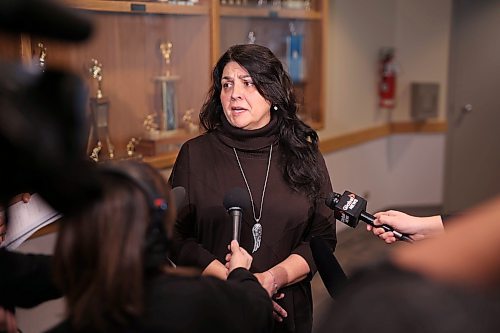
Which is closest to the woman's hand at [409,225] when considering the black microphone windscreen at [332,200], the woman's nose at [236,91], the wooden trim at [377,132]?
the black microphone windscreen at [332,200]

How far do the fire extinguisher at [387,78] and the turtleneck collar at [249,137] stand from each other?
3635mm

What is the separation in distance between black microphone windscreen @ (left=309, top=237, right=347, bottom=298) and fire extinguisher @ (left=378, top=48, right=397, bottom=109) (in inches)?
157

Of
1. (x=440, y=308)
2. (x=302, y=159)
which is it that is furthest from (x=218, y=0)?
(x=440, y=308)

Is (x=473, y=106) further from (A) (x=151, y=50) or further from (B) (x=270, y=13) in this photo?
(A) (x=151, y=50)

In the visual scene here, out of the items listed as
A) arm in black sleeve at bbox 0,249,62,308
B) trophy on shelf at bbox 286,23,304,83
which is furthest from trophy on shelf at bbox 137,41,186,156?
arm in black sleeve at bbox 0,249,62,308

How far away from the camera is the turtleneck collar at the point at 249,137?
2379 mm

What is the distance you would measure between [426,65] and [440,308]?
5.49 meters

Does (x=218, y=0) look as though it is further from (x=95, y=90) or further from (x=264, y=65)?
(x=264, y=65)

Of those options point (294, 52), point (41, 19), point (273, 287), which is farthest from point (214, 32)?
point (41, 19)

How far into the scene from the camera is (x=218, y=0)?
396 cm

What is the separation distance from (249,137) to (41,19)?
4.94 ft

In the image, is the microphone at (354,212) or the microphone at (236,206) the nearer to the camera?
the microphone at (236,206)

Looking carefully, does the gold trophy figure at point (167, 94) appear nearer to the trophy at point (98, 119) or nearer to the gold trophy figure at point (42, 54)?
the trophy at point (98, 119)

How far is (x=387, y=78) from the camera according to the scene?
581cm
